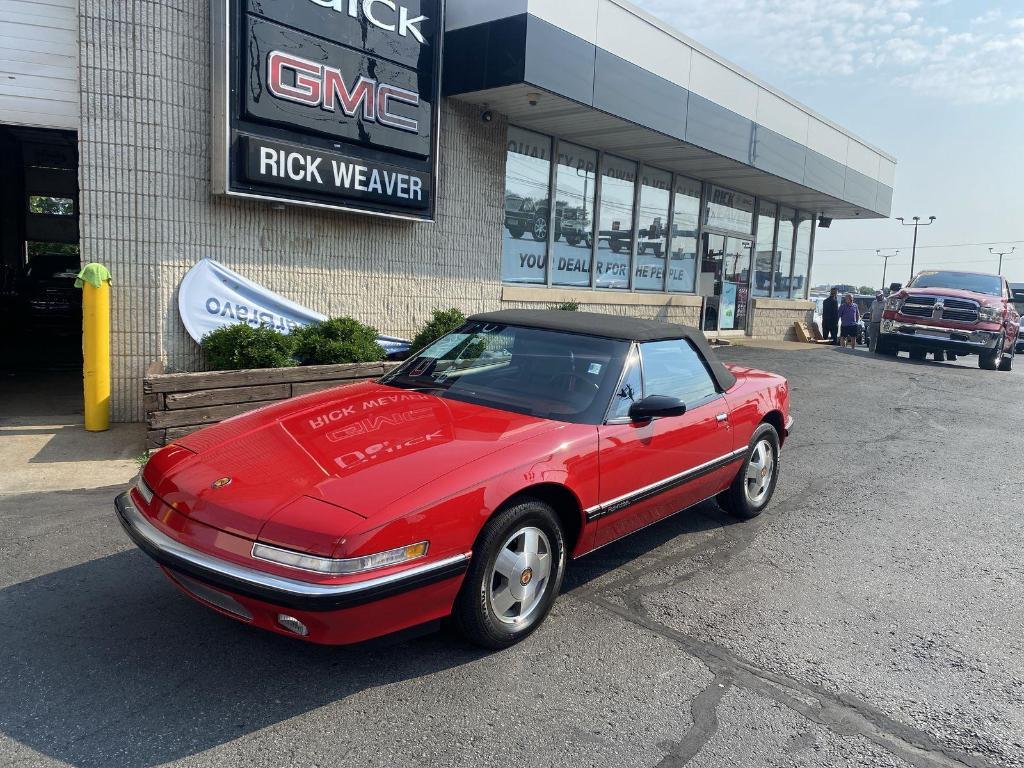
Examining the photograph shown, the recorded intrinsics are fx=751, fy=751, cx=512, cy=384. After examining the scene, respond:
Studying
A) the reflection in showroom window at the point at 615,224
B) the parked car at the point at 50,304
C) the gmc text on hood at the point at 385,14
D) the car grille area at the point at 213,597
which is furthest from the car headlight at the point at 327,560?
the parked car at the point at 50,304

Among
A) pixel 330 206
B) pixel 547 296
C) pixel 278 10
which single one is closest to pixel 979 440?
pixel 547 296

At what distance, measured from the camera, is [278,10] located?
25.2ft

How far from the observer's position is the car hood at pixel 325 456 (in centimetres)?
292

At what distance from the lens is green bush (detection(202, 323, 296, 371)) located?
724 cm

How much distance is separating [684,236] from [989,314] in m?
6.65

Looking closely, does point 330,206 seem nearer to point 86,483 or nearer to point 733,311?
point 86,483

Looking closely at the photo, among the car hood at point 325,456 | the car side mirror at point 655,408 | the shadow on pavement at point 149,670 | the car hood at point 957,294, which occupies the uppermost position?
the car hood at point 957,294

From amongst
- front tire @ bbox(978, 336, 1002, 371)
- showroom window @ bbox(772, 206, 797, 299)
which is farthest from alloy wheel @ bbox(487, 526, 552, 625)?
showroom window @ bbox(772, 206, 797, 299)

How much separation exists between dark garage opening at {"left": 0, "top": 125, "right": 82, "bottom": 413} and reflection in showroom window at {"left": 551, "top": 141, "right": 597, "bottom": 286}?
23.5 feet

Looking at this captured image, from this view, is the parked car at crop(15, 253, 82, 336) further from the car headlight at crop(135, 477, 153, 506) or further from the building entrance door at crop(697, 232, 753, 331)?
the building entrance door at crop(697, 232, 753, 331)

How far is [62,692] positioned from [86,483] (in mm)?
3156

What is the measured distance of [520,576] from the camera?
11.0 feet

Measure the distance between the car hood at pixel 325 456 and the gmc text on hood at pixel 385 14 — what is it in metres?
5.84

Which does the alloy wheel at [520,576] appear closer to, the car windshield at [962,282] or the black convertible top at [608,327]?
the black convertible top at [608,327]
